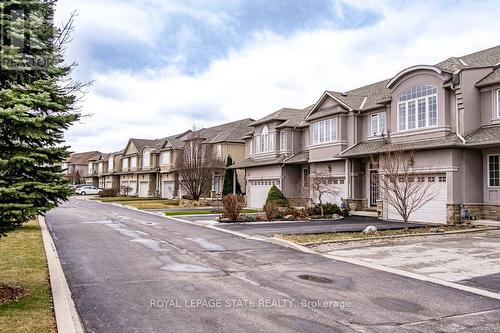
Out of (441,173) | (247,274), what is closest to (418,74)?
(441,173)

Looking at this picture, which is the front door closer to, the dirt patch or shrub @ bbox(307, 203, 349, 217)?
shrub @ bbox(307, 203, 349, 217)

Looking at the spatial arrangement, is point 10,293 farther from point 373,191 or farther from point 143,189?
point 143,189

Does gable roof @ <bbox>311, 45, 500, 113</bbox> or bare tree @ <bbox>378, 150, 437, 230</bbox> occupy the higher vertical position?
gable roof @ <bbox>311, 45, 500, 113</bbox>

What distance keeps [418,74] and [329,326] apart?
1852 cm

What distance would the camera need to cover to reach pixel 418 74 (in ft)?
71.5

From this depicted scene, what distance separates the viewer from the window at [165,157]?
52688 mm

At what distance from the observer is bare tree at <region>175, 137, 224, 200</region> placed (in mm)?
40312

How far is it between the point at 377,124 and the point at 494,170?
25.0 feet

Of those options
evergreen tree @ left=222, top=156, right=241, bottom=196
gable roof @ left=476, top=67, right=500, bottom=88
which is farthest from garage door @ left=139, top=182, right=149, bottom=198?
gable roof @ left=476, top=67, right=500, bottom=88

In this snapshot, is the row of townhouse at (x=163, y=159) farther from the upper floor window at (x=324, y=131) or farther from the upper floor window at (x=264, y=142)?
the upper floor window at (x=324, y=131)

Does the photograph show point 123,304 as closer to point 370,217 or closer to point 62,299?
point 62,299

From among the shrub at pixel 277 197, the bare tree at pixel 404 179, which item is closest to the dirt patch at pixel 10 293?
the bare tree at pixel 404 179

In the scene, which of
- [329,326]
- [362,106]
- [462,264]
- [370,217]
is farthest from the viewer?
[362,106]

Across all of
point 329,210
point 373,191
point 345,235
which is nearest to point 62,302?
point 345,235
